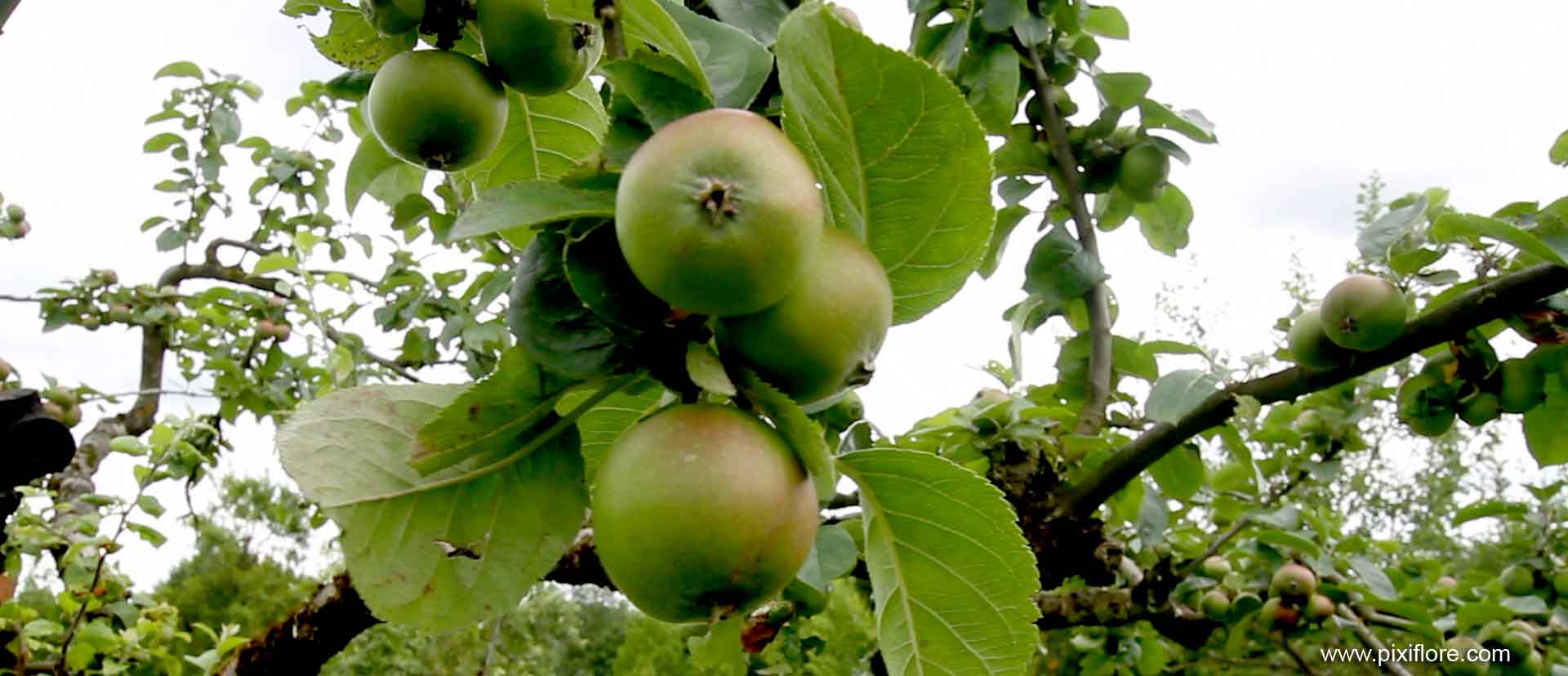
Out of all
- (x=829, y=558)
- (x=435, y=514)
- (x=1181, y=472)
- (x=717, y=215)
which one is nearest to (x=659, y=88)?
(x=717, y=215)

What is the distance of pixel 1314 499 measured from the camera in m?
7.83

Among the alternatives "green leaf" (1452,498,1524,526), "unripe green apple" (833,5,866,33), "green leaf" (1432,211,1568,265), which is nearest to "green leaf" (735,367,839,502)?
"unripe green apple" (833,5,866,33)

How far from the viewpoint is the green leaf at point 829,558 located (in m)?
1.57

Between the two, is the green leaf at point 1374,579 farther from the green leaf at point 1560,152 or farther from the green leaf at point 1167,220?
the green leaf at point 1560,152

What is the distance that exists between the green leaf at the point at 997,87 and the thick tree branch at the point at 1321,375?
0.62m

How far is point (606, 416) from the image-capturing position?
83cm

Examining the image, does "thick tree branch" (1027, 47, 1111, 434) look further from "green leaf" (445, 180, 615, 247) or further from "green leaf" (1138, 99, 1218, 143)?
"green leaf" (445, 180, 615, 247)

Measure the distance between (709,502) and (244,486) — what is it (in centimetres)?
1327

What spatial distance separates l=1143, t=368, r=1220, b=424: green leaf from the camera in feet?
5.90

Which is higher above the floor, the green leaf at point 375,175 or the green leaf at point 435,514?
the green leaf at point 375,175

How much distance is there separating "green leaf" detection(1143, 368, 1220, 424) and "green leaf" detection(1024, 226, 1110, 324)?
0.24 m

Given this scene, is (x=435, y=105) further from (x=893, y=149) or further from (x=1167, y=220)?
(x=1167, y=220)

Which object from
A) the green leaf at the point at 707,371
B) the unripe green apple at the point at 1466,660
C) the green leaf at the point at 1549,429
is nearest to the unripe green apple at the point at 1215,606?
the unripe green apple at the point at 1466,660

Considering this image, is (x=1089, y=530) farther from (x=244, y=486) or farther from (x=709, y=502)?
(x=244, y=486)
